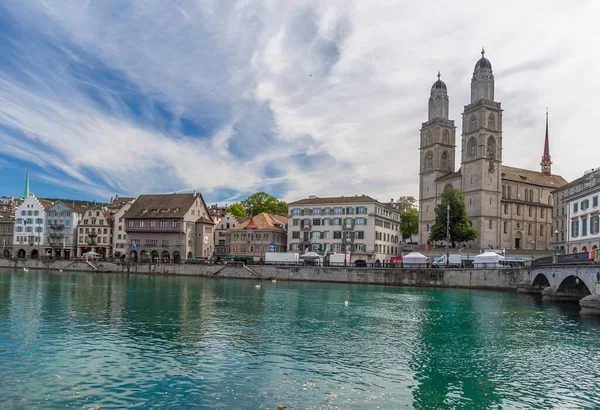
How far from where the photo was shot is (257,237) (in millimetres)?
102188

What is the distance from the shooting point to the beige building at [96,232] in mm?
116875

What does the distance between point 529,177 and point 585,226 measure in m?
51.7

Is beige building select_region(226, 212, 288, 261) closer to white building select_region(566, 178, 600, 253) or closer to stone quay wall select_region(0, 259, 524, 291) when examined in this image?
stone quay wall select_region(0, 259, 524, 291)

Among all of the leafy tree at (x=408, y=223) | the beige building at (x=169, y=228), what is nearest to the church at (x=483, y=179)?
the leafy tree at (x=408, y=223)

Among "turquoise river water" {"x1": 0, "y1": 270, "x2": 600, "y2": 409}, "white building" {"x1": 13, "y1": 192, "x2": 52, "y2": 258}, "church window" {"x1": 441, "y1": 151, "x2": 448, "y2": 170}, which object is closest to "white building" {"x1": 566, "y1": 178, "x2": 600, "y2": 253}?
"turquoise river water" {"x1": 0, "y1": 270, "x2": 600, "y2": 409}

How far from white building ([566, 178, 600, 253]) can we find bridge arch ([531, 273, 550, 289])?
19.2 feet

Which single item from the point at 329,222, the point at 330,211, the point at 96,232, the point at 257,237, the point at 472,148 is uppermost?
the point at 472,148

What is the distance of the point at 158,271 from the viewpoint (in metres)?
92.4

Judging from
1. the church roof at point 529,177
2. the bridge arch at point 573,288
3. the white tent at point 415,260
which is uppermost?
the church roof at point 529,177

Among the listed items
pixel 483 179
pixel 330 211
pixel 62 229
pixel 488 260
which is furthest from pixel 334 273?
pixel 62 229

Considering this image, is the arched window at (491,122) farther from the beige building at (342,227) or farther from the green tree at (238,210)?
the green tree at (238,210)

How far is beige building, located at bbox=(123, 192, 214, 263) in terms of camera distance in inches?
4124

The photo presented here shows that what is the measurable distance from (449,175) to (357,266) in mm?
39204

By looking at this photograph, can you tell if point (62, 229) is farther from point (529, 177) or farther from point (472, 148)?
point (529, 177)
